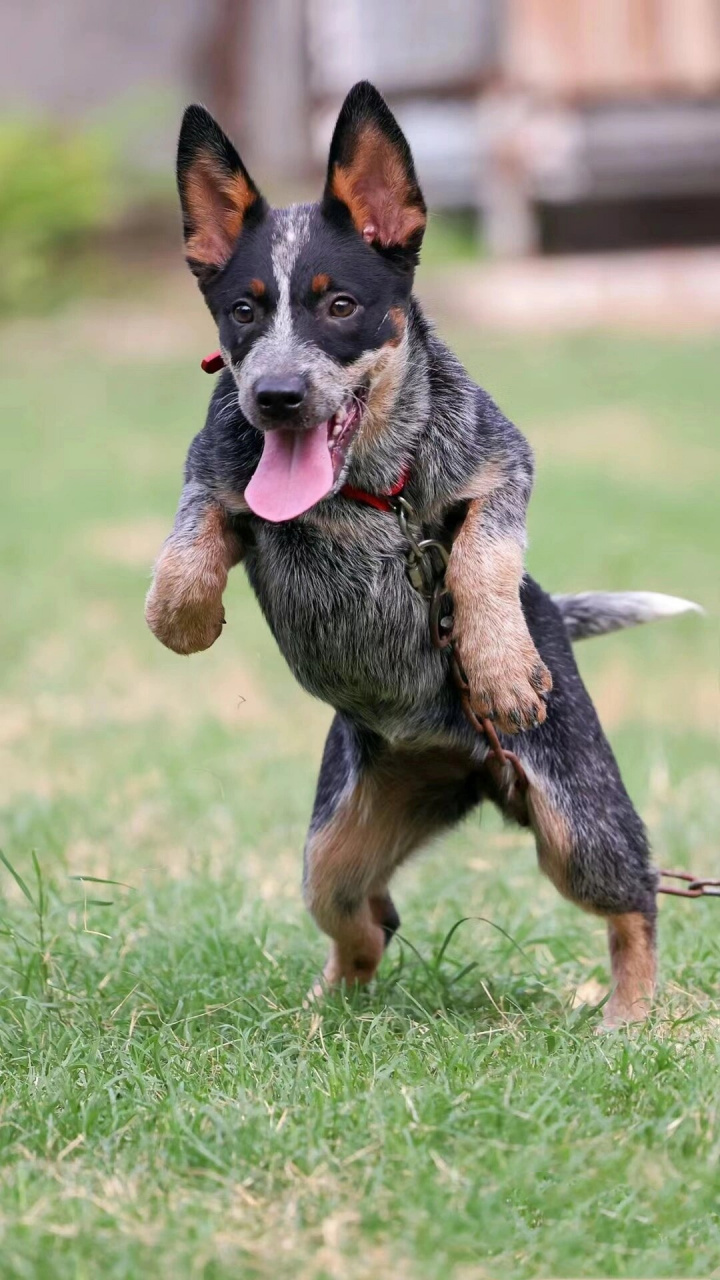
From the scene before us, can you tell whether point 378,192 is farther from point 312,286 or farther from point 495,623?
point 495,623

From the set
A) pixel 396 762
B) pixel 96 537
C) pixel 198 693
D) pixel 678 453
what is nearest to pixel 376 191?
pixel 396 762

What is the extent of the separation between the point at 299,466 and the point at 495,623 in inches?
21.7

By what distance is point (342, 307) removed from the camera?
11.8 ft

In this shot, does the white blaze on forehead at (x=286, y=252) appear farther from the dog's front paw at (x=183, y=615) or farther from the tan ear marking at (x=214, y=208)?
the dog's front paw at (x=183, y=615)

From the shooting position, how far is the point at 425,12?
16422mm

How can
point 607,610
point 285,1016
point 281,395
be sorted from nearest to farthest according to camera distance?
point 281,395 → point 285,1016 → point 607,610

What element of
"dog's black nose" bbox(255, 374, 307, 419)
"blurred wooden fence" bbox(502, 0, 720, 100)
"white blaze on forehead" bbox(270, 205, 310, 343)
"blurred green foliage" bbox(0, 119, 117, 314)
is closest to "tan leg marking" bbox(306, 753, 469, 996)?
"dog's black nose" bbox(255, 374, 307, 419)

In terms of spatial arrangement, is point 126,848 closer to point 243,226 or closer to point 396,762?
point 396,762

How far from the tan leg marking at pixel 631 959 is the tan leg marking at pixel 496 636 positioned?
698 mm

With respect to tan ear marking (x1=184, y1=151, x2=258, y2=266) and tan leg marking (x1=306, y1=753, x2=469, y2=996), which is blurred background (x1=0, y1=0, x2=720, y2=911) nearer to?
tan leg marking (x1=306, y1=753, x2=469, y2=996)

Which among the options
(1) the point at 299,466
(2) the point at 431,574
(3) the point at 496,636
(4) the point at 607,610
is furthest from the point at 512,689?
(4) the point at 607,610

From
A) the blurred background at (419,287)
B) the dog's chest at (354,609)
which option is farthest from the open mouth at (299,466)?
the blurred background at (419,287)

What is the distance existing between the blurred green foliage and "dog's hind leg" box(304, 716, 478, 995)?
12.8 m

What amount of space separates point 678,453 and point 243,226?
30.8ft
